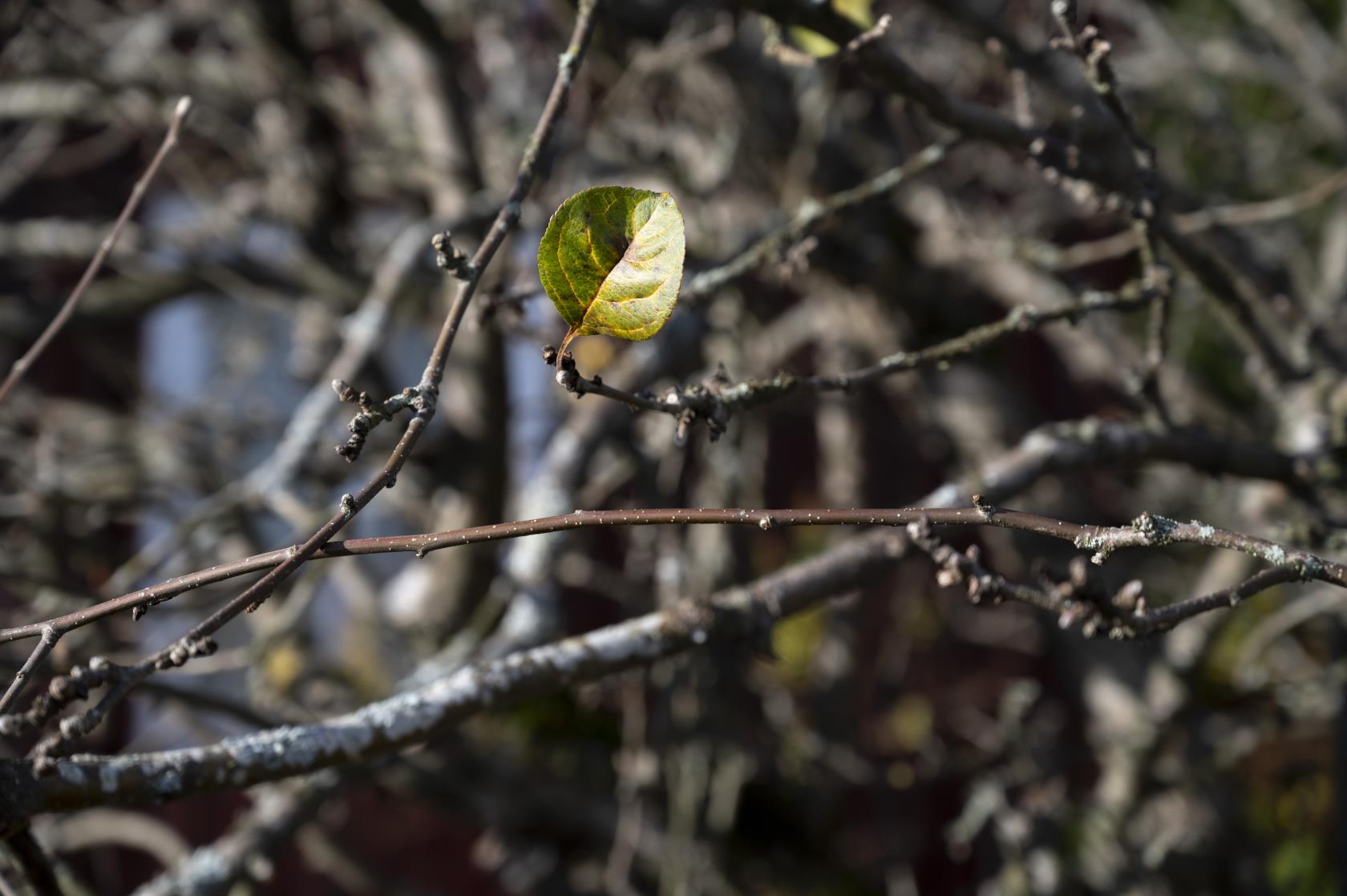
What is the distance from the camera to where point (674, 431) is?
5.56 feet

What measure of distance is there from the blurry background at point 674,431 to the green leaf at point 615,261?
513 millimetres

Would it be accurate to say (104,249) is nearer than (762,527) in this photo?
No

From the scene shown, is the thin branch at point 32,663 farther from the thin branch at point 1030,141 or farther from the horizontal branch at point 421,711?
the thin branch at point 1030,141

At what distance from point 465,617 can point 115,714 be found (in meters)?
1.46

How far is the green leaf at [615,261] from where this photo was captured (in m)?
0.81

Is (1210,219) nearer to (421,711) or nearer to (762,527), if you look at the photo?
(762,527)

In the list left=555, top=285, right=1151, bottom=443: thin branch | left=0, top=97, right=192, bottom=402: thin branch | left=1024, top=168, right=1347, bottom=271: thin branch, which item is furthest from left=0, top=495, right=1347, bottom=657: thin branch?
left=1024, top=168, right=1347, bottom=271: thin branch

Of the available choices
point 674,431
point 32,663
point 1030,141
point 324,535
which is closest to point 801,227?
point 1030,141

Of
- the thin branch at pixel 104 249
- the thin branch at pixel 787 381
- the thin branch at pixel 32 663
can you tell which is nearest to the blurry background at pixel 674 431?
the thin branch at pixel 787 381

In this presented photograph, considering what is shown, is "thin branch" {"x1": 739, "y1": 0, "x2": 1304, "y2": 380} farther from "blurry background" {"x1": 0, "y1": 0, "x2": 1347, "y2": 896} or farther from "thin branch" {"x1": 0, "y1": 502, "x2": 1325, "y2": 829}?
"thin branch" {"x1": 0, "y1": 502, "x2": 1325, "y2": 829}

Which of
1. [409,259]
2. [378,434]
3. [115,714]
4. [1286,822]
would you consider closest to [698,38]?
[409,259]

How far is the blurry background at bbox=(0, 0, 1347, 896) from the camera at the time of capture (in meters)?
1.90

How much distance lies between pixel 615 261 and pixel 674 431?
2.89 ft

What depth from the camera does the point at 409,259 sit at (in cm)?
197
